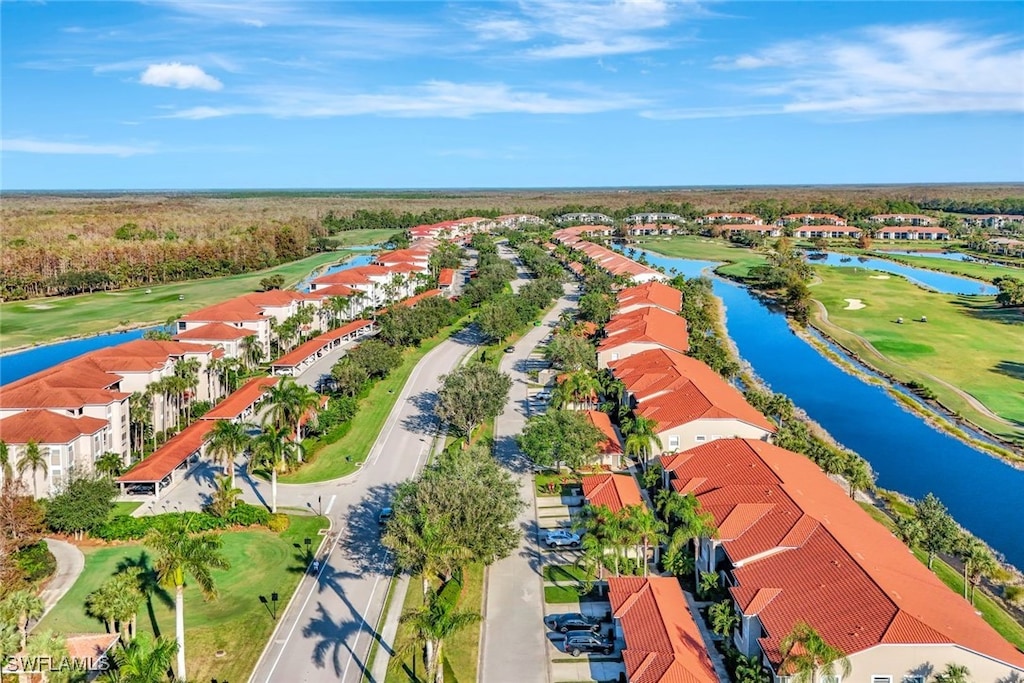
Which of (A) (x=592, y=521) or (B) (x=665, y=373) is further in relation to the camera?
(B) (x=665, y=373)

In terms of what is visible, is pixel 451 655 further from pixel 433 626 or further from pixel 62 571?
pixel 62 571

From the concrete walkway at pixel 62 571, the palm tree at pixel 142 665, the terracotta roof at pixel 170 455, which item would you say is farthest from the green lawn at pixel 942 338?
the concrete walkway at pixel 62 571

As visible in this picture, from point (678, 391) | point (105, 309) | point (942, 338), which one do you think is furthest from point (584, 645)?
point (105, 309)

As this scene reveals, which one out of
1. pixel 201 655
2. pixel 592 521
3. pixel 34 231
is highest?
pixel 34 231

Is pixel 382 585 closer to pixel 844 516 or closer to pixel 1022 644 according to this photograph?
pixel 844 516

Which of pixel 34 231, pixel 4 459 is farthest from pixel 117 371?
pixel 34 231

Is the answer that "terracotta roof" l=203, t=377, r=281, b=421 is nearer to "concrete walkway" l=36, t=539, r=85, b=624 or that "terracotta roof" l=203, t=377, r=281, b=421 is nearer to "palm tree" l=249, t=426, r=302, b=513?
"palm tree" l=249, t=426, r=302, b=513
